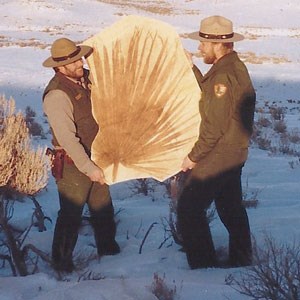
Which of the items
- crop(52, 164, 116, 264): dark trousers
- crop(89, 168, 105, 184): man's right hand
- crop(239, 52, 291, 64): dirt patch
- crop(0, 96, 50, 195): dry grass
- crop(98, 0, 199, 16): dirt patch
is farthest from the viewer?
crop(98, 0, 199, 16): dirt patch

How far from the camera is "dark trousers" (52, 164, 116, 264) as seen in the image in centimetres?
519

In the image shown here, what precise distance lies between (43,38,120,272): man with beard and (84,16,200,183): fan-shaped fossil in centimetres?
11

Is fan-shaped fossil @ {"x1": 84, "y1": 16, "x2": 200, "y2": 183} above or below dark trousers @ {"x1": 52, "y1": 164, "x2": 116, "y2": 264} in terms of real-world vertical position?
above

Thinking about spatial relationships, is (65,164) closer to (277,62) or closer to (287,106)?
(287,106)

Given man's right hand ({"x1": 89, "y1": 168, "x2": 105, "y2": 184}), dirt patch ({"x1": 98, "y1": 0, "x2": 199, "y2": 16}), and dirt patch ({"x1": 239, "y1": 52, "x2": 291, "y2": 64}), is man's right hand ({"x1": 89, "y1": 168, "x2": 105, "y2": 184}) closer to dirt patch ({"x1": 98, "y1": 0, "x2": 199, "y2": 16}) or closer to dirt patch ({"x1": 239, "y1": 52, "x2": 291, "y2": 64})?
dirt patch ({"x1": 239, "y1": 52, "x2": 291, "y2": 64})

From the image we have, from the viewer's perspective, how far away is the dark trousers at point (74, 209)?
5.19 metres

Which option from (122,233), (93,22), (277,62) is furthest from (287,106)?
(93,22)

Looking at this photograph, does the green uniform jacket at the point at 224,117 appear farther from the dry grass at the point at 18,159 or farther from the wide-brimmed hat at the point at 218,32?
the dry grass at the point at 18,159

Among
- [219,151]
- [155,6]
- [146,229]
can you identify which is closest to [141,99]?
[219,151]

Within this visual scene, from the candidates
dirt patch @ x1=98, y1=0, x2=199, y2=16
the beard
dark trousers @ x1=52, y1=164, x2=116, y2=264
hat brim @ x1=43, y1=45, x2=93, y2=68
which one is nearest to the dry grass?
dark trousers @ x1=52, y1=164, x2=116, y2=264

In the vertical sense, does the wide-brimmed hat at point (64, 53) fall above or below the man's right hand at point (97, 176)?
above

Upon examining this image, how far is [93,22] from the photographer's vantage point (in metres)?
43.6

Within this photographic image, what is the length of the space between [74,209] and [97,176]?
1.41 ft

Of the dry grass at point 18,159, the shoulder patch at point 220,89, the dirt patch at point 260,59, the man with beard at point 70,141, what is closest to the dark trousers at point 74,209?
the man with beard at point 70,141
